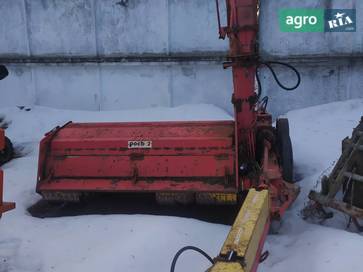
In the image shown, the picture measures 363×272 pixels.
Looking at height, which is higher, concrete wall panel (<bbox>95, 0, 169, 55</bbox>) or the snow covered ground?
concrete wall panel (<bbox>95, 0, 169, 55</bbox>)

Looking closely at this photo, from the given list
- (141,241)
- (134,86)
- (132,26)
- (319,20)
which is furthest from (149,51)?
(141,241)

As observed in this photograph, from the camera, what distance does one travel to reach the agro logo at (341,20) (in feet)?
27.2

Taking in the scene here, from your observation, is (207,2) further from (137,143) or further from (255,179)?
(255,179)

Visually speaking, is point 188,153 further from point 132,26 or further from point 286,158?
point 132,26

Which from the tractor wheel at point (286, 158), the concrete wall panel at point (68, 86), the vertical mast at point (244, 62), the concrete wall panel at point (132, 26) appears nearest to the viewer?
the vertical mast at point (244, 62)

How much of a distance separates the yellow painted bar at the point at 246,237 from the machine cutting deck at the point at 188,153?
4.54 ft

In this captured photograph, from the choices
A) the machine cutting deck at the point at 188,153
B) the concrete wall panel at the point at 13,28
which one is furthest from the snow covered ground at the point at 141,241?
the concrete wall panel at the point at 13,28

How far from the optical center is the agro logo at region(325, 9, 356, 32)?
327 inches

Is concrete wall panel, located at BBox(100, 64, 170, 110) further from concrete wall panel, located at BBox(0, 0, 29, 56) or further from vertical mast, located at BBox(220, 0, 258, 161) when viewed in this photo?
vertical mast, located at BBox(220, 0, 258, 161)

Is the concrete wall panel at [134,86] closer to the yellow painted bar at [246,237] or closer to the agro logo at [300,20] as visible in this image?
the agro logo at [300,20]

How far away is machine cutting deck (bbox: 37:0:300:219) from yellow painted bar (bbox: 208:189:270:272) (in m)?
1.38

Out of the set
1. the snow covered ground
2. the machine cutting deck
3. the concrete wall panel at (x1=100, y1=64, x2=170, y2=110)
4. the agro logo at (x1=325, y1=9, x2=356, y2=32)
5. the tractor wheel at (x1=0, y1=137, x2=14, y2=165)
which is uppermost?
the agro logo at (x1=325, y1=9, x2=356, y2=32)

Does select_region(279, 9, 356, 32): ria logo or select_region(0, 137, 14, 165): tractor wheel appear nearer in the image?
select_region(0, 137, 14, 165): tractor wheel

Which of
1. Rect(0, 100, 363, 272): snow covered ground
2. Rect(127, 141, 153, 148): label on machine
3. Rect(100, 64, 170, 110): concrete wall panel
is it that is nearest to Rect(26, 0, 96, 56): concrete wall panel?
Rect(100, 64, 170, 110): concrete wall panel
